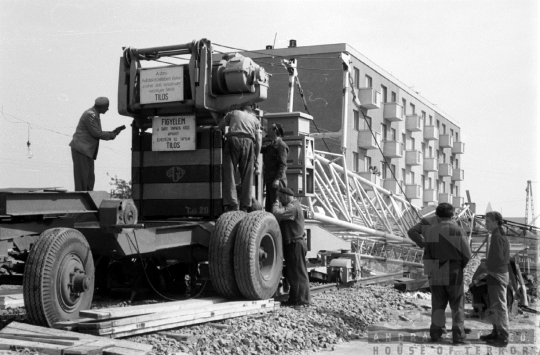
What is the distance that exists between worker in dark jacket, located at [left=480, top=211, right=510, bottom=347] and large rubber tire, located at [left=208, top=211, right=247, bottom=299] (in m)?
3.13

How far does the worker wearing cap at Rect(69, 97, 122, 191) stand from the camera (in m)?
9.64

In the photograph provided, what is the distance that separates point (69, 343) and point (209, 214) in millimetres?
4166

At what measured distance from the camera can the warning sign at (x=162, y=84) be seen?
387 inches

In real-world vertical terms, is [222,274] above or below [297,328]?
above

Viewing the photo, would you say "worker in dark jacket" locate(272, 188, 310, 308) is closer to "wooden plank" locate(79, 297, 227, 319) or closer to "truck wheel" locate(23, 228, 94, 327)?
"wooden plank" locate(79, 297, 227, 319)

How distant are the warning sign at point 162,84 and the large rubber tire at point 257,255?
2.08 m

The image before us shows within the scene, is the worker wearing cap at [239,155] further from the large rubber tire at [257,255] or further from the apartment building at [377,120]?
the apartment building at [377,120]

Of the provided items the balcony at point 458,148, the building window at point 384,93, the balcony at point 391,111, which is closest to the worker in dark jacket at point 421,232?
the building window at point 384,93

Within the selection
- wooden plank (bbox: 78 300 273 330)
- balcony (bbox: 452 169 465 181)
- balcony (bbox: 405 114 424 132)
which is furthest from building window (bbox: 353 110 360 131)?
wooden plank (bbox: 78 300 273 330)

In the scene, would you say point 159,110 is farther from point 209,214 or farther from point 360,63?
→ point 360,63

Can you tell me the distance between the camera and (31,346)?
Answer: 5.85 meters

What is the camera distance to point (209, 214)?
9.95 m

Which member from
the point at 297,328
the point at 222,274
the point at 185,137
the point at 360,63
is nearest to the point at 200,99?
A: the point at 185,137

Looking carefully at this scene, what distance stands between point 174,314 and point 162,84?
12.3 ft
